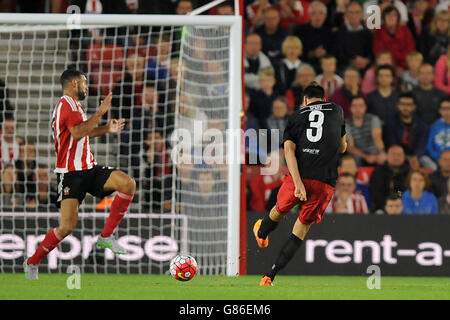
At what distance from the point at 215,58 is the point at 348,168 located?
250 centimetres

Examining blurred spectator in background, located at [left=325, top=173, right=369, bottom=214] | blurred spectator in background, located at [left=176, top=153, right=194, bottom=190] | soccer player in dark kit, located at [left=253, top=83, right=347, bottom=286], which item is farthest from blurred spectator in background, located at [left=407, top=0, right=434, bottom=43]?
soccer player in dark kit, located at [left=253, top=83, right=347, bottom=286]

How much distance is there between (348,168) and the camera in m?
13.2

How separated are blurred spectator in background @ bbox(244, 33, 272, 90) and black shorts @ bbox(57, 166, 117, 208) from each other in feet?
15.5

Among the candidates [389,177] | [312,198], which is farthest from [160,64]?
[312,198]

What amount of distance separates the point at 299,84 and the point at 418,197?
240cm

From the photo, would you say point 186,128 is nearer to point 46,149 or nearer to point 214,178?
point 214,178

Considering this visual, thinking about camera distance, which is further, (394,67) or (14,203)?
(394,67)

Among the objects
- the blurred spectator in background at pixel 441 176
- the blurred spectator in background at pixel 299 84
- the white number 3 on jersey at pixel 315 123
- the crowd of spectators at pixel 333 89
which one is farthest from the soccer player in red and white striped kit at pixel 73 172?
the blurred spectator in background at pixel 441 176

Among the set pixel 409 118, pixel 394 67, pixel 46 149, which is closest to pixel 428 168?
pixel 409 118

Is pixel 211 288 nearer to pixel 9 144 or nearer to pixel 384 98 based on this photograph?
pixel 9 144

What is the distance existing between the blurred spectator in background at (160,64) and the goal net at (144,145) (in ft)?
0.08

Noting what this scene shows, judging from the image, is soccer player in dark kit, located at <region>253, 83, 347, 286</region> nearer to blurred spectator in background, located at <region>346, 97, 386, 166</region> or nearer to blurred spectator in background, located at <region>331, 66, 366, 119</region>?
blurred spectator in background, located at <region>346, 97, 386, 166</region>

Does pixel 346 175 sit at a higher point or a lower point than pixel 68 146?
lower

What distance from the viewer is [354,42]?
1501 cm
